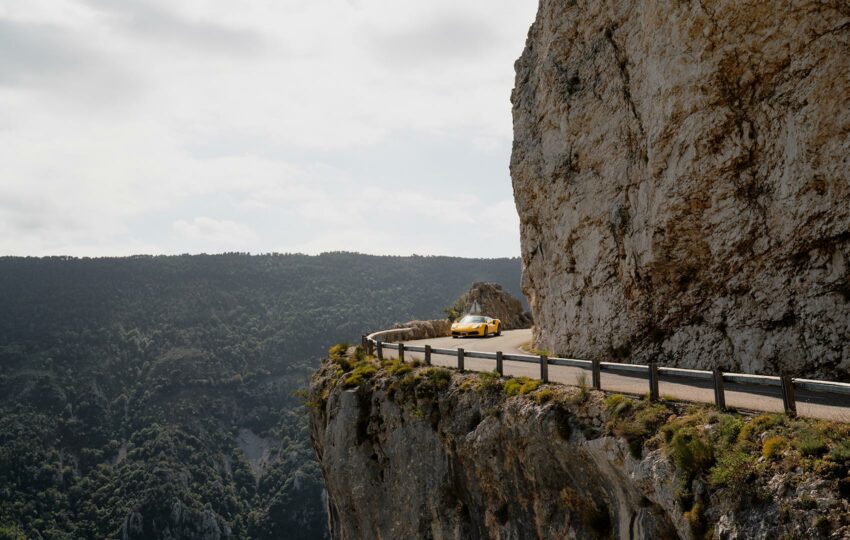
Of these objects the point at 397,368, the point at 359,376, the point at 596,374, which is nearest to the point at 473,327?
the point at 359,376

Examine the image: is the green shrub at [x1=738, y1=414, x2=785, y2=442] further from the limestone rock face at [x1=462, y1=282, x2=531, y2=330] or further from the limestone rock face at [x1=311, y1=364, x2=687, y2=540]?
the limestone rock face at [x1=462, y1=282, x2=531, y2=330]

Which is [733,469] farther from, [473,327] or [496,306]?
[496,306]

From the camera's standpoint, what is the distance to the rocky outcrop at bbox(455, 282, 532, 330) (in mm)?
50000

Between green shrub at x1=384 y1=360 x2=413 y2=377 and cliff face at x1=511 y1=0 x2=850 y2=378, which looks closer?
cliff face at x1=511 y1=0 x2=850 y2=378

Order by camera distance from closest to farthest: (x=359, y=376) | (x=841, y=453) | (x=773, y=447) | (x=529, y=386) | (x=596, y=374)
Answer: (x=841, y=453)
(x=773, y=447)
(x=596, y=374)
(x=529, y=386)
(x=359, y=376)

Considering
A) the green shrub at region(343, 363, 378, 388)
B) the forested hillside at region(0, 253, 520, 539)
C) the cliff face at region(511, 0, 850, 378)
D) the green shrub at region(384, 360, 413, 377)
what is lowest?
the forested hillside at region(0, 253, 520, 539)

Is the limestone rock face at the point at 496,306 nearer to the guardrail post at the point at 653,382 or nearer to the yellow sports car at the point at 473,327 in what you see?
the yellow sports car at the point at 473,327

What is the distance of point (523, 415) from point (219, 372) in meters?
160

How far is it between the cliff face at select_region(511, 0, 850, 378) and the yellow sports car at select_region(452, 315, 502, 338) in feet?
44.3

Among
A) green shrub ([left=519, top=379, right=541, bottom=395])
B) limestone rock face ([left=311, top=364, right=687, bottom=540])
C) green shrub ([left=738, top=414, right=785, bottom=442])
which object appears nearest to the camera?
green shrub ([left=738, top=414, right=785, bottom=442])

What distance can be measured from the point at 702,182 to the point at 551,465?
8.01m

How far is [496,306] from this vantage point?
168ft

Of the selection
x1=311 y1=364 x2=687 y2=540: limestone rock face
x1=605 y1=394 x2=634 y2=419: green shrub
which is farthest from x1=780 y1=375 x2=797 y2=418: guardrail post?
x1=605 y1=394 x2=634 y2=419: green shrub

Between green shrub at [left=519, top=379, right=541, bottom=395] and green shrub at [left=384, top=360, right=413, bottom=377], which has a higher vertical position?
green shrub at [left=519, top=379, right=541, bottom=395]
